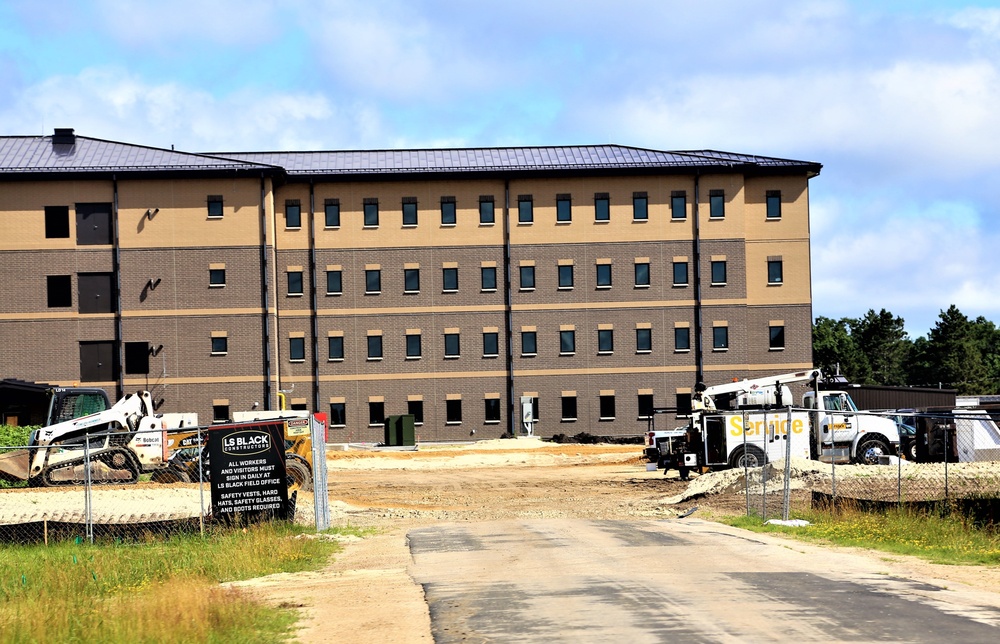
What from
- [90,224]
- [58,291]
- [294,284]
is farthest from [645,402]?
[58,291]

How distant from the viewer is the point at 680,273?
64.9m

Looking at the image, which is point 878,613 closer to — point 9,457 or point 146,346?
point 9,457

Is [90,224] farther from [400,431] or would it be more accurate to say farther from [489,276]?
[489,276]

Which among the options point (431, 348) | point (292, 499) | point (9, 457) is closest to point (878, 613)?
point (292, 499)

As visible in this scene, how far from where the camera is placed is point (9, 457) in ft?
112

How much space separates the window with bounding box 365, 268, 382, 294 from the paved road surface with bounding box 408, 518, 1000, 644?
144 feet

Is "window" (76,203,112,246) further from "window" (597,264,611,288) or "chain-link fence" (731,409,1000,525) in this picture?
"chain-link fence" (731,409,1000,525)

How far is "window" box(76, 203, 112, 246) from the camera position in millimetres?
62031

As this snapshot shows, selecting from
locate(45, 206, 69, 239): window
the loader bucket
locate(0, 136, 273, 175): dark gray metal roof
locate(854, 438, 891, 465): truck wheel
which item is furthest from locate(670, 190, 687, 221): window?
the loader bucket

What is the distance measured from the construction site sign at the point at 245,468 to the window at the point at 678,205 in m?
45.7

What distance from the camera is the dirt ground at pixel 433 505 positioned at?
44.7 ft

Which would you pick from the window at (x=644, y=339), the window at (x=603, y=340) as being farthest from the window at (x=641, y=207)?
the window at (x=603, y=340)

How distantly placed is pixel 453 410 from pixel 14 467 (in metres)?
32.4

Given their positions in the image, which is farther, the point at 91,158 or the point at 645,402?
→ the point at 645,402
